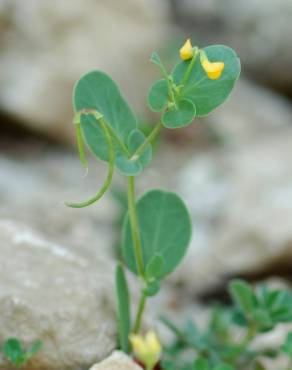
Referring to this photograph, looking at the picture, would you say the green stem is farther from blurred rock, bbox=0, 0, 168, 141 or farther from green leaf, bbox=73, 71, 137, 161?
blurred rock, bbox=0, 0, 168, 141

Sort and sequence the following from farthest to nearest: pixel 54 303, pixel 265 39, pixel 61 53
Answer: pixel 265 39 → pixel 61 53 → pixel 54 303

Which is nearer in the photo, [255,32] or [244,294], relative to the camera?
[244,294]

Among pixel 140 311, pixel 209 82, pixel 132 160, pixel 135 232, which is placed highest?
pixel 209 82

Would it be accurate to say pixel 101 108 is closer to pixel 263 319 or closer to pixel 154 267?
pixel 154 267

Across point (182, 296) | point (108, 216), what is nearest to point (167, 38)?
point (108, 216)

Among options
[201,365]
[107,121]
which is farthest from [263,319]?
[107,121]

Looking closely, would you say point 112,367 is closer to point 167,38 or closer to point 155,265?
point 155,265
